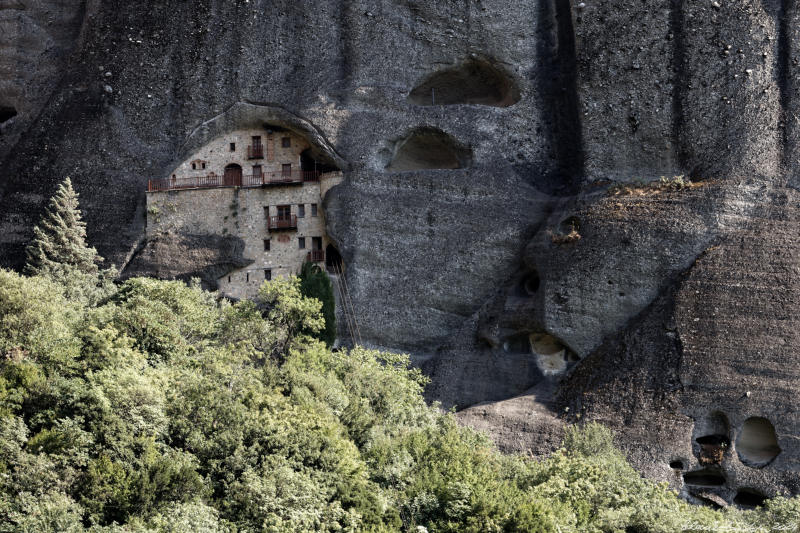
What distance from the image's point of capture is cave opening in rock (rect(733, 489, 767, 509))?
4153cm

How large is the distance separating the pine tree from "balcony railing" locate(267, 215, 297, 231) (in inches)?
290

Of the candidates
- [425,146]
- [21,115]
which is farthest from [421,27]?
[21,115]

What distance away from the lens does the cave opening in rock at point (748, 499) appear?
4153cm

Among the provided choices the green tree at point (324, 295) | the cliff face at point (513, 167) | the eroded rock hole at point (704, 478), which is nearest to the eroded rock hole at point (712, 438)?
the cliff face at point (513, 167)

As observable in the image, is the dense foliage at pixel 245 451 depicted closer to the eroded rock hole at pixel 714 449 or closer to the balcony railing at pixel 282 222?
the eroded rock hole at pixel 714 449

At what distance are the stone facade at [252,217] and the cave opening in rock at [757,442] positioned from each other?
63.0 ft

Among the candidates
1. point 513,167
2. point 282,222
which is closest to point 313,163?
point 282,222

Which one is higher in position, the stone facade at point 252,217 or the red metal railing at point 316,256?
the stone facade at point 252,217

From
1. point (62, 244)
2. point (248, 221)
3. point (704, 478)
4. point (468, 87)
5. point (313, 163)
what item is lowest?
point (704, 478)

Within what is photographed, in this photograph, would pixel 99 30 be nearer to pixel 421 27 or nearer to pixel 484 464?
pixel 421 27

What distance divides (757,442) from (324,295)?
17.7 m

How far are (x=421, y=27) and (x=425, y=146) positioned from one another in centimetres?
→ 545

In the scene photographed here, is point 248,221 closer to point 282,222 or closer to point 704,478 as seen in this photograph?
point 282,222

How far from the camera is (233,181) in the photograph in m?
54.3
